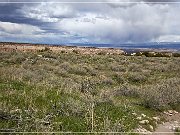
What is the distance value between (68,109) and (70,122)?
101 cm

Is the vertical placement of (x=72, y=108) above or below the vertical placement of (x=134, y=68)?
above

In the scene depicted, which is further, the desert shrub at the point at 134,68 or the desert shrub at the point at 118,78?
the desert shrub at the point at 134,68

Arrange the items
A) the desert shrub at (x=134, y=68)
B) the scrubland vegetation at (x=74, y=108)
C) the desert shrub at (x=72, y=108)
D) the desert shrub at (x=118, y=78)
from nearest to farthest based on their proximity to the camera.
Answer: the scrubland vegetation at (x=74, y=108)
the desert shrub at (x=72, y=108)
the desert shrub at (x=118, y=78)
the desert shrub at (x=134, y=68)

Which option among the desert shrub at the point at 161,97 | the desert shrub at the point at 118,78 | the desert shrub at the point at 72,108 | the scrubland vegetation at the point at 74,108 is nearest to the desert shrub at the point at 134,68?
the desert shrub at the point at 118,78

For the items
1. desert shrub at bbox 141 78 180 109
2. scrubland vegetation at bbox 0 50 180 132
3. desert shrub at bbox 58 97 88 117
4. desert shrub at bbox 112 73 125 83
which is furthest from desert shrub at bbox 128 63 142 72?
desert shrub at bbox 58 97 88 117

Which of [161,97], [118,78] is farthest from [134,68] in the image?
[161,97]

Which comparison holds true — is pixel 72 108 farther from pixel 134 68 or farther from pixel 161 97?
pixel 134 68

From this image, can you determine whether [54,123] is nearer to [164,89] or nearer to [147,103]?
[147,103]

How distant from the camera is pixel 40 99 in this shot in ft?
39.3

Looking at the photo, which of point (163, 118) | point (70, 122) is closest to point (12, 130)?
point (70, 122)

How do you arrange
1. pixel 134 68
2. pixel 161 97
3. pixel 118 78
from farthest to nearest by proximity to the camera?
pixel 134 68, pixel 118 78, pixel 161 97

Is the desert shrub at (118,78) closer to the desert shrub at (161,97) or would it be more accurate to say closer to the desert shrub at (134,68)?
the desert shrub at (134,68)

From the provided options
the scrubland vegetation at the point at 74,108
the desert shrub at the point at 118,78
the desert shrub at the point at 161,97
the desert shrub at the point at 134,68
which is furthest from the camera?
the desert shrub at the point at 134,68

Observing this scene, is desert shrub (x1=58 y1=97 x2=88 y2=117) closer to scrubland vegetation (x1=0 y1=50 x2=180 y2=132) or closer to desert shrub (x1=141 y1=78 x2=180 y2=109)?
scrubland vegetation (x1=0 y1=50 x2=180 y2=132)
